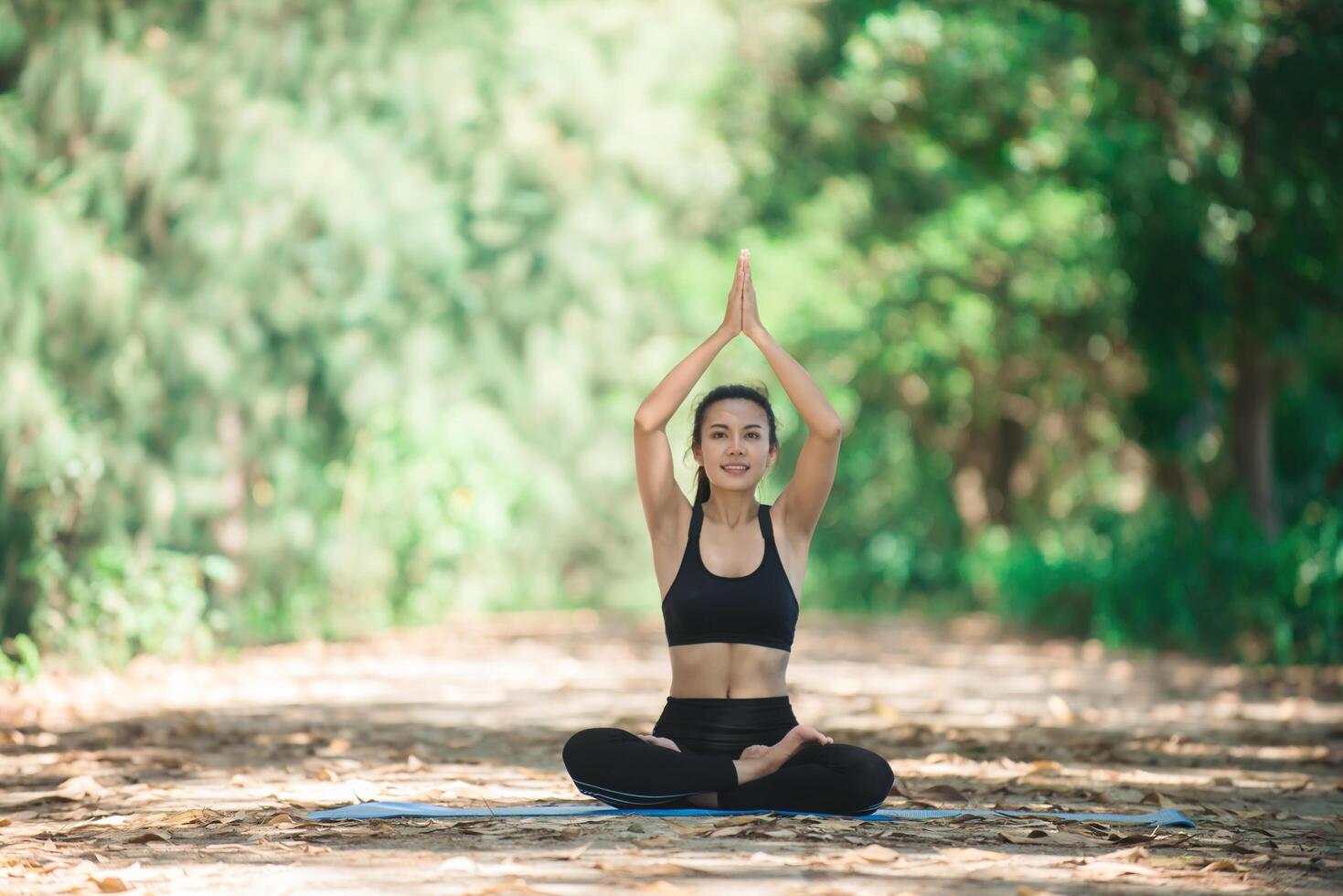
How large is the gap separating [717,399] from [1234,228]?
9008 millimetres

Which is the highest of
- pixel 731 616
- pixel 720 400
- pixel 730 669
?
pixel 720 400

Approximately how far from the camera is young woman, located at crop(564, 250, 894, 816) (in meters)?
5.68

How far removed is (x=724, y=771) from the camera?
567 cm

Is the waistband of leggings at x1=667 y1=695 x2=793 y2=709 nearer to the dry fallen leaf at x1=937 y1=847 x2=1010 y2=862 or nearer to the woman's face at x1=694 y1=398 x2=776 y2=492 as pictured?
the woman's face at x1=694 y1=398 x2=776 y2=492

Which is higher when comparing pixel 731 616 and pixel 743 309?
pixel 743 309

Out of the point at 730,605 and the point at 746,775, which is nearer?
the point at 746,775

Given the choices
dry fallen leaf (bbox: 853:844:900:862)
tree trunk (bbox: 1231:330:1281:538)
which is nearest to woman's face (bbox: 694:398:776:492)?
dry fallen leaf (bbox: 853:844:900:862)

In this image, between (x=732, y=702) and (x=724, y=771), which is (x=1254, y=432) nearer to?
(x=732, y=702)

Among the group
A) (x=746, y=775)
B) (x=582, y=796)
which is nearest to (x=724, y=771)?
(x=746, y=775)

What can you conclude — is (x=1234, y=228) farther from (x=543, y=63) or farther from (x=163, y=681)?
(x=543, y=63)

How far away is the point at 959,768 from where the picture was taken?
7.46 m

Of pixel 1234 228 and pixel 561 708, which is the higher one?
pixel 1234 228

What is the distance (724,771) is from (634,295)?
21461 mm

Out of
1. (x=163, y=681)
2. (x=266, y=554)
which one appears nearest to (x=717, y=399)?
(x=163, y=681)
